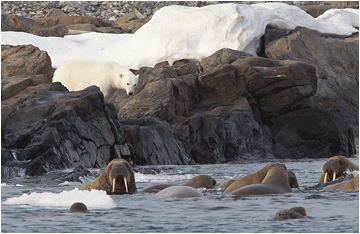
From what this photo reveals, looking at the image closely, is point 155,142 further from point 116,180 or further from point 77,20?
point 77,20

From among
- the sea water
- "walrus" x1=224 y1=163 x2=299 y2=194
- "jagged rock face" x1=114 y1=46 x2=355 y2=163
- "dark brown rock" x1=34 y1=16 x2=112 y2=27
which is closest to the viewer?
the sea water

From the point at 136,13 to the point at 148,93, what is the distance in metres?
25.4

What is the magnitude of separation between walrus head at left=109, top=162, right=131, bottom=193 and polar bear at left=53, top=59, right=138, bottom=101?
986cm

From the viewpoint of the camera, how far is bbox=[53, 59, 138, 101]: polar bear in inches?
645

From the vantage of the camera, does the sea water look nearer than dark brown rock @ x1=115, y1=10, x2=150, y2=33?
Yes

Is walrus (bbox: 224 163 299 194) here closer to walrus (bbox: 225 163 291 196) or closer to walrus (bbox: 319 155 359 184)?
walrus (bbox: 225 163 291 196)

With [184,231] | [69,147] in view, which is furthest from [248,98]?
[184,231]

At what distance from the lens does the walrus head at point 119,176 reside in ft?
22.4

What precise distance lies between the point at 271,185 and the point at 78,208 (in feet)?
8.87

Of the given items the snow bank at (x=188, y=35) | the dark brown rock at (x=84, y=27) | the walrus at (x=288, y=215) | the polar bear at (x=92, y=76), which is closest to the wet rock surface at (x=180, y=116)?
the polar bear at (x=92, y=76)

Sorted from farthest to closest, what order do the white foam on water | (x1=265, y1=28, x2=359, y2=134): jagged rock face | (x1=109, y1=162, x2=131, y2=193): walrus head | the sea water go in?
1. (x1=265, y1=28, x2=359, y2=134): jagged rock face
2. (x1=109, y1=162, x2=131, y2=193): walrus head
3. the white foam on water
4. the sea water

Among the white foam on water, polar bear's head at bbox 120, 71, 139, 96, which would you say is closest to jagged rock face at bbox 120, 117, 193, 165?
polar bear's head at bbox 120, 71, 139, 96

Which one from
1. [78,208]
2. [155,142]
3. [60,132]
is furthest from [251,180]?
[155,142]

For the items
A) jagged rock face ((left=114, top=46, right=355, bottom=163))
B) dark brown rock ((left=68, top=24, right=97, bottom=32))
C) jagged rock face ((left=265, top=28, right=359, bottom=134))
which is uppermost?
dark brown rock ((left=68, top=24, right=97, bottom=32))
